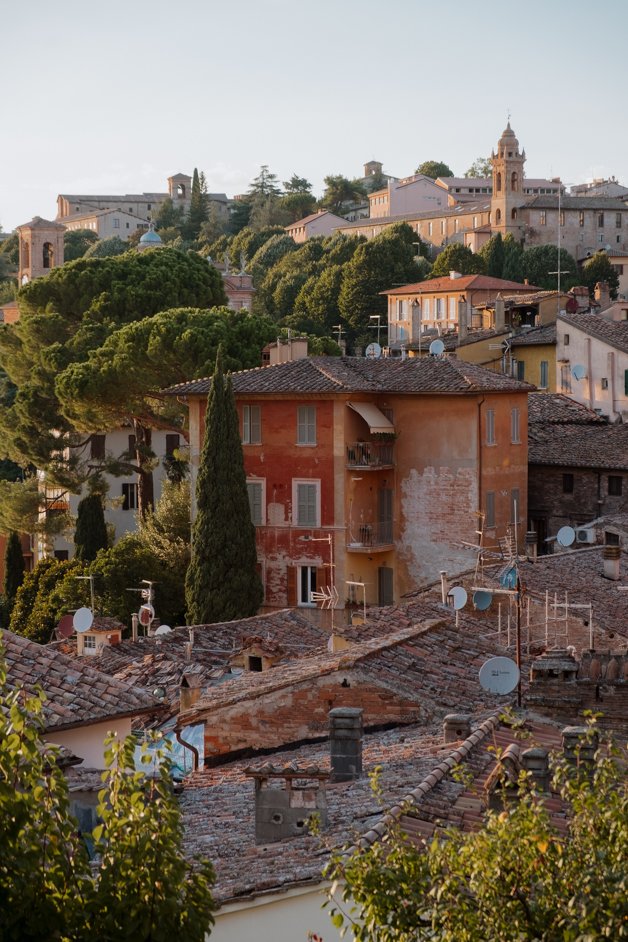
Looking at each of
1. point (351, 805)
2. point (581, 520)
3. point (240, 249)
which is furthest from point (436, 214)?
point (351, 805)

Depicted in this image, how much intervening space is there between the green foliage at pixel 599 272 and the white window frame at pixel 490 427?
1869 inches

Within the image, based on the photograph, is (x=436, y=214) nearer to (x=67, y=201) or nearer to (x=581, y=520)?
(x=67, y=201)

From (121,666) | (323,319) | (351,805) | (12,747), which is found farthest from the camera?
(323,319)

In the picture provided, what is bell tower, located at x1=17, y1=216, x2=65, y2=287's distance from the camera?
8494 centimetres

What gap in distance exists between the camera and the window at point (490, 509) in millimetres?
34688

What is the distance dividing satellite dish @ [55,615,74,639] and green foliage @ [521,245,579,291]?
50521 millimetres

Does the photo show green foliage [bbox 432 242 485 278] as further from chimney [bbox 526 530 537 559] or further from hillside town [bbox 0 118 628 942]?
chimney [bbox 526 530 537 559]

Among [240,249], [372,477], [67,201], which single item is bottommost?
[372,477]

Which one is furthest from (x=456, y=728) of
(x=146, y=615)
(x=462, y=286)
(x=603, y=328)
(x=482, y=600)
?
(x=462, y=286)

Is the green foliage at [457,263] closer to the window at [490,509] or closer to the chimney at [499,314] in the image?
the chimney at [499,314]

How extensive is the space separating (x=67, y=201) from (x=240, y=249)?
5133cm

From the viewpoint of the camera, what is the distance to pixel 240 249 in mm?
106750

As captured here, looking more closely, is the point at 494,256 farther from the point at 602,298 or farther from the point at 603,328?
the point at 603,328

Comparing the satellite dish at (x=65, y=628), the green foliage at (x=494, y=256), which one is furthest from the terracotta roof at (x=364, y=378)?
the green foliage at (x=494, y=256)
